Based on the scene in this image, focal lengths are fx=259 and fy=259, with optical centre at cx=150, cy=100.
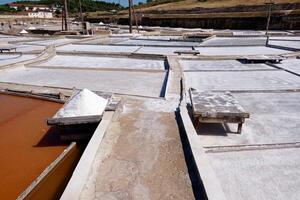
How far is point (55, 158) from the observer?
14.9 ft

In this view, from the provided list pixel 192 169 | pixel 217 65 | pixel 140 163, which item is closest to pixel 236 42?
pixel 217 65

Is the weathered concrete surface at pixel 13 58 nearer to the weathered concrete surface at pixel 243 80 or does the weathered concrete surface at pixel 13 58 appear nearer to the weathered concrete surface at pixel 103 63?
the weathered concrete surface at pixel 103 63

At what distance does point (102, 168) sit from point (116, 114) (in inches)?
69.5

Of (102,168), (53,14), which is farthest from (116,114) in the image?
(53,14)

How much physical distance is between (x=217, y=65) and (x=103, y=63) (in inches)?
197

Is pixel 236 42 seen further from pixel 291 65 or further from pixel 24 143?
pixel 24 143

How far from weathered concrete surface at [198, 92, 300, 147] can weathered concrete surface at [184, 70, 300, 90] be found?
1.30m

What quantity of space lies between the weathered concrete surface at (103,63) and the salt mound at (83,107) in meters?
5.40

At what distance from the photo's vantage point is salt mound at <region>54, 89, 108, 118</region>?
509 cm

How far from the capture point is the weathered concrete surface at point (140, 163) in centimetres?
321

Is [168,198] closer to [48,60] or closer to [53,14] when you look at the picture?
[48,60]

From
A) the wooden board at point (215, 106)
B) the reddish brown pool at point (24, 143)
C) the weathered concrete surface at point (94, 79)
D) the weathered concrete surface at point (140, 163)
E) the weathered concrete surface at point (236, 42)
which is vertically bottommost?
the reddish brown pool at point (24, 143)

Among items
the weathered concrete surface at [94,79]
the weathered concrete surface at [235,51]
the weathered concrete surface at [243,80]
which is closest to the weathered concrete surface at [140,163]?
the weathered concrete surface at [94,79]

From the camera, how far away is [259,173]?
369cm
